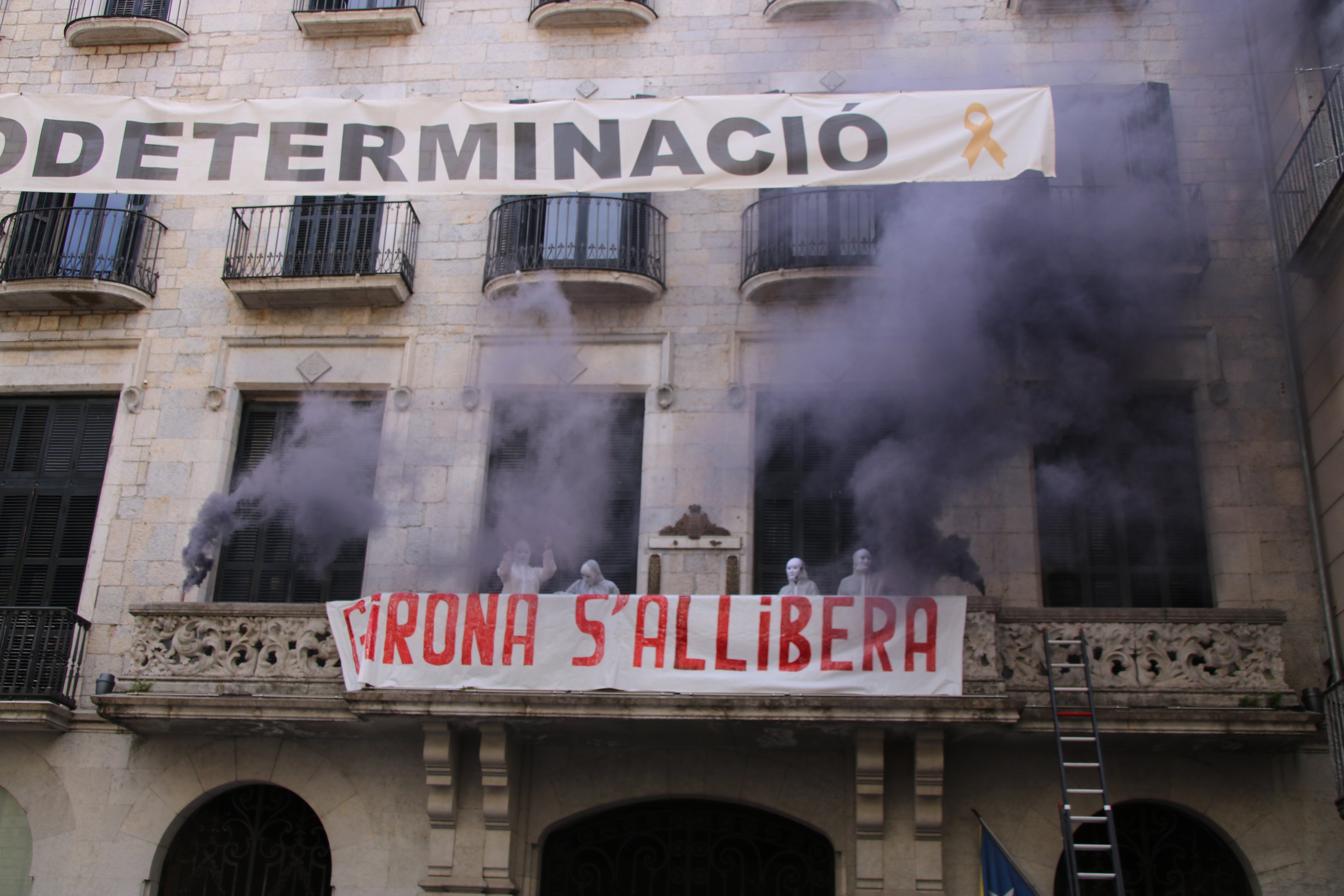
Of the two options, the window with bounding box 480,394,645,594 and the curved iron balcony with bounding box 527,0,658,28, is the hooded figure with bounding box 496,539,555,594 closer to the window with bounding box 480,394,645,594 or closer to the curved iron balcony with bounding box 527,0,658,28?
the window with bounding box 480,394,645,594

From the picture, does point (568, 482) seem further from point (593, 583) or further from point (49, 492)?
point (49, 492)

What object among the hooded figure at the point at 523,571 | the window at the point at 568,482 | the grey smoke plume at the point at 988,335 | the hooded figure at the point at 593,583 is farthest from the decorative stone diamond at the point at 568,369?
the grey smoke plume at the point at 988,335

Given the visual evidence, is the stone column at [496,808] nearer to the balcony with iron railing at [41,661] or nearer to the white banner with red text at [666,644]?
the white banner with red text at [666,644]

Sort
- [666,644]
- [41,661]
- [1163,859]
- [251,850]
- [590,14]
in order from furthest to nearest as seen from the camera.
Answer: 1. [590,14]
2. [41,661]
3. [251,850]
4. [1163,859]
5. [666,644]

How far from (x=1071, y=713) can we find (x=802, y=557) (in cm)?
322

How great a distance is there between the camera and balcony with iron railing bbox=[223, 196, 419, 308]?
47.2 ft

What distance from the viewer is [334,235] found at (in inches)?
595

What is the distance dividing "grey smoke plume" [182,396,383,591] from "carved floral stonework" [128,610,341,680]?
40.6 inches

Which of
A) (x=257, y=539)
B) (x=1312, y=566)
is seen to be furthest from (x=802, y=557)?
(x=257, y=539)

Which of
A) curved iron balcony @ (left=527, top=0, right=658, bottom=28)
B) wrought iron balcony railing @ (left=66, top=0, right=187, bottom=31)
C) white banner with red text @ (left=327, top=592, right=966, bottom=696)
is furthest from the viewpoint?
wrought iron balcony railing @ (left=66, top=0, right=187, bottom=31)

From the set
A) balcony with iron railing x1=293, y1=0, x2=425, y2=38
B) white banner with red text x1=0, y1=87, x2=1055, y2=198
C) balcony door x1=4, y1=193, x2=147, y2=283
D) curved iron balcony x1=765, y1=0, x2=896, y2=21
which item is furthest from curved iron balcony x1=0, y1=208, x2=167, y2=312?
curved iron balcony x1=765, y1=0, x2=896, y2=21

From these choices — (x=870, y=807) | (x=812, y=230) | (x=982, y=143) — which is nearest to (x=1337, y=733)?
(x=870, y=807)

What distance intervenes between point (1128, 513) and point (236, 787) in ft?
30.6

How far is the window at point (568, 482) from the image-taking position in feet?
44.5
